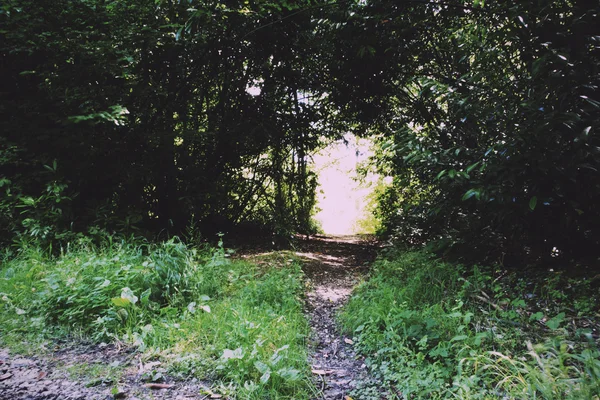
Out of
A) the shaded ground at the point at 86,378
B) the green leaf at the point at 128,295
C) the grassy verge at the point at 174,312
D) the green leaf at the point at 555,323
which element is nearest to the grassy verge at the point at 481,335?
the green leaf at the point at 555,323

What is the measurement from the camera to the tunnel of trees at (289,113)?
251 cm

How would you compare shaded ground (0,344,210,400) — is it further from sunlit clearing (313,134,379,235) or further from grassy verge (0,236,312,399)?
sunlit clearing (313,134,379,235)

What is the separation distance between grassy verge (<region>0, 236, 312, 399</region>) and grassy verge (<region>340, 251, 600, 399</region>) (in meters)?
0.59

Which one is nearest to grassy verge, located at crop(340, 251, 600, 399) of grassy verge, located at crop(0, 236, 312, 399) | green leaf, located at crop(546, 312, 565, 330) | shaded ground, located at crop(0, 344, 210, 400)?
green leaf, located at crop(546, 312, 565, 330)

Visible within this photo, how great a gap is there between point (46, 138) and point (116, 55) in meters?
1.41

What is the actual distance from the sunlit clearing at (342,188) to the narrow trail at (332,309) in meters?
2.53

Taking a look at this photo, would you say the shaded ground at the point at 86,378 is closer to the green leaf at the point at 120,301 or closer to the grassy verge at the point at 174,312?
the grassy verge at the point at 174,312

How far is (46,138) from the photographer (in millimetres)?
4426

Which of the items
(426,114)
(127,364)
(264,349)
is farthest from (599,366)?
(426,114)

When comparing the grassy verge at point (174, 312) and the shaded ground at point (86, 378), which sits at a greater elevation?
the grassy verge at point (174, 312)

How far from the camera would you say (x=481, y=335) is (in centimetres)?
220

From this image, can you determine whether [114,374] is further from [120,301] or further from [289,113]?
[289,113]

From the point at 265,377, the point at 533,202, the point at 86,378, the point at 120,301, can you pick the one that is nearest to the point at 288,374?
the point at 265,377

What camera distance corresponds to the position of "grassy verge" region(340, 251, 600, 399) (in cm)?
183
